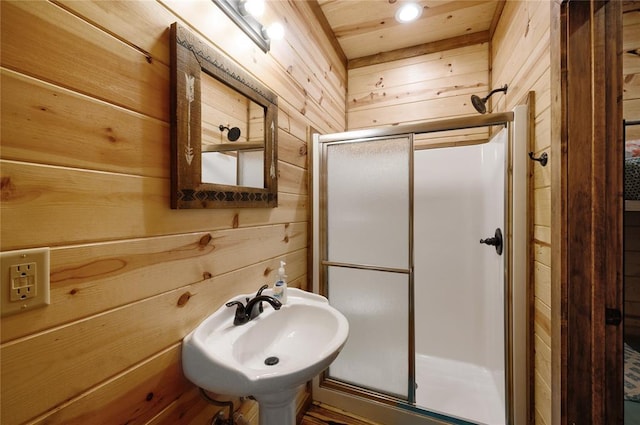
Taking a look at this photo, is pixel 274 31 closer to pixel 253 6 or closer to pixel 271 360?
pixel 253 6

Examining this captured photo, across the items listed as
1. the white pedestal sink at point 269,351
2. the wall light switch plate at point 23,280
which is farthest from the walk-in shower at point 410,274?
the wall light switch plate at point 23,280

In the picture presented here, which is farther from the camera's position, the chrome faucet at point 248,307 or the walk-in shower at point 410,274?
the walk-in shower at point 410,274

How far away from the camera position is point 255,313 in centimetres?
108

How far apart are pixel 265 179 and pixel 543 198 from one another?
1.27m

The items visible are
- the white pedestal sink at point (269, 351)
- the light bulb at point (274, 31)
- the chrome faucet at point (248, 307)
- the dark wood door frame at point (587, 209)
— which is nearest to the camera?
the white pedestal sink at point (269, 351)

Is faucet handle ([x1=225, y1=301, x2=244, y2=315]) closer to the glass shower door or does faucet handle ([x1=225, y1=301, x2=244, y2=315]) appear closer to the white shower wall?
the glass shower door

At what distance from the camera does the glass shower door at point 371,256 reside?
156 centimetres

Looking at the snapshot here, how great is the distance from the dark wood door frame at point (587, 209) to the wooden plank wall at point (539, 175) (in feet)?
0.49

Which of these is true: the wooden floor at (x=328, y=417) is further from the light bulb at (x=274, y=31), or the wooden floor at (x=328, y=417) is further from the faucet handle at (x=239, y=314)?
the light bulb at (x=274, y=31)

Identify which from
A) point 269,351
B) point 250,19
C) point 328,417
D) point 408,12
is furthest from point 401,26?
point 328,417

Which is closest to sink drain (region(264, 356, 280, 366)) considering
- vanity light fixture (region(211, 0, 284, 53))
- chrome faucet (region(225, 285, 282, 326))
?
chrome faucet (region(225, 285, 282, 326))

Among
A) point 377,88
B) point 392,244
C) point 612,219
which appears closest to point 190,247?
point 392,244

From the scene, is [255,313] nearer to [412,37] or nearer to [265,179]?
[265,179]

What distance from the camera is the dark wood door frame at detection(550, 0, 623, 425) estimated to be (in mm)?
839
